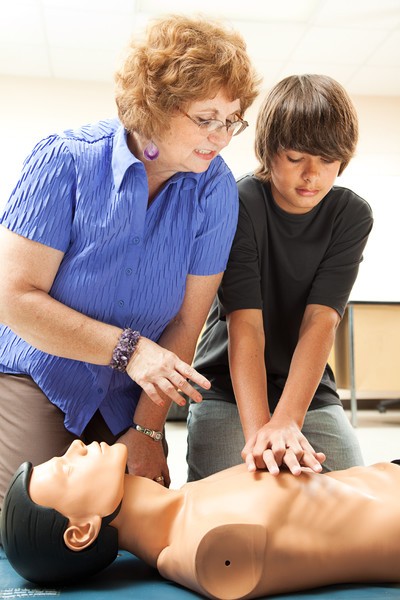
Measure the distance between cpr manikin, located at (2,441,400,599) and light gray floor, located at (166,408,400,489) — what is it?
1.86 m

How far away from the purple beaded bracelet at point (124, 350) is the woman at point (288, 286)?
33 centimetres

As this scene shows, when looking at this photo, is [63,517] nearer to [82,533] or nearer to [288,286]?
[82,533]

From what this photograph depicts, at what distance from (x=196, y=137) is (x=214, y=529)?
2.69 ft

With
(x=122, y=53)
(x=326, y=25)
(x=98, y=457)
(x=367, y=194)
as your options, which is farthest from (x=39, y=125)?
(x=98, y=457)

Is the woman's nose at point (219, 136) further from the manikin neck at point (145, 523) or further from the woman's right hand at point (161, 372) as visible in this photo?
the manikin neck at point (145, 523)

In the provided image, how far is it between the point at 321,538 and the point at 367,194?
619cm

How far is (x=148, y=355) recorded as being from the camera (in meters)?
1.49

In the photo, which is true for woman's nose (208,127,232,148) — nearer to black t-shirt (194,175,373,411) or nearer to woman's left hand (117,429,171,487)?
black t-shirt (194,175,373,411)

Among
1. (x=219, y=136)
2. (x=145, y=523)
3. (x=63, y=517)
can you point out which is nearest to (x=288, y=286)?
(x=219, y=136)

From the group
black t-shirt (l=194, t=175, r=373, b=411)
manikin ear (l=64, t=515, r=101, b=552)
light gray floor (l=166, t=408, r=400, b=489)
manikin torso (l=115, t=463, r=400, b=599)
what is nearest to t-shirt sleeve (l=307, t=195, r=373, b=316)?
black t-shirt (l=194, t=175, r=373, b=411)

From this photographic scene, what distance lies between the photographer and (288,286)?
1.96 meters

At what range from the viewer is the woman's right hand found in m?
1.41

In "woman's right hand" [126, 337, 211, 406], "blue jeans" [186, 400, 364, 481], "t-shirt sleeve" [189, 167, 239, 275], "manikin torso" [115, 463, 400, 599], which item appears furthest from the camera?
"blue jeans" [186, 400, 364, 481]

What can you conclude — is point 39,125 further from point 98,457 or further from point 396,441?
point 98,457
